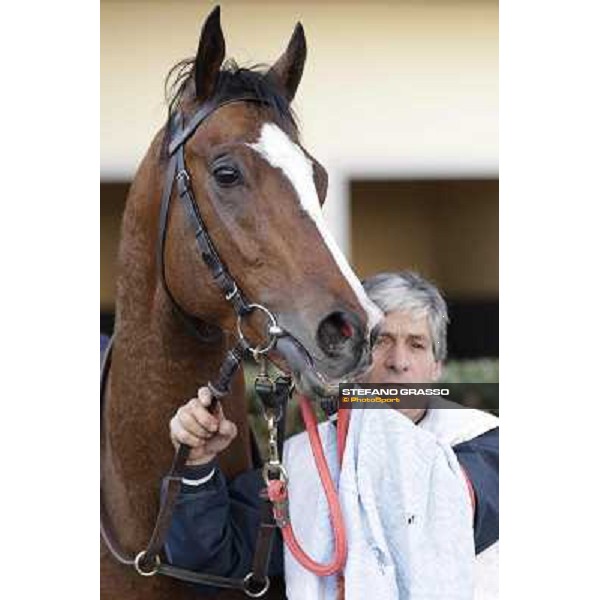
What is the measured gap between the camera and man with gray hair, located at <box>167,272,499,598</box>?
1.39 meters

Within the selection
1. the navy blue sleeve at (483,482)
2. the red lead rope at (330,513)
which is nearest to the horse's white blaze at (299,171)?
the red lead rope at (330,513)

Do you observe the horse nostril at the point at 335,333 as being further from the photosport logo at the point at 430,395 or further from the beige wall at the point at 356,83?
the beige wall at the point at 356,83

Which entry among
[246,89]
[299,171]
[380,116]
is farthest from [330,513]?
[380,116]

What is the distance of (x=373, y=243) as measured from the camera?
1.68 m

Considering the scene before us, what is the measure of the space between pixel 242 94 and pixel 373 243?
420 mm

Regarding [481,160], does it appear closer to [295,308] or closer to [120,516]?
[295,308]

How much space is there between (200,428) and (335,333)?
241 millimetres

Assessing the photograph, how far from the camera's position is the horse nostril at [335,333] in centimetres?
122

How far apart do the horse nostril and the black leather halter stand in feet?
0.41

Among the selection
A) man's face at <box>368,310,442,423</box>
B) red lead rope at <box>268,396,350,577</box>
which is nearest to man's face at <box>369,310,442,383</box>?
man's face at <box>368,310,442,423</box>

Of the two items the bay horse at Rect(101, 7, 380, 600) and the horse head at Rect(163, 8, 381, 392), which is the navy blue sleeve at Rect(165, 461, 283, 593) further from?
the horse head at Rect(163, 8, 381, 392)

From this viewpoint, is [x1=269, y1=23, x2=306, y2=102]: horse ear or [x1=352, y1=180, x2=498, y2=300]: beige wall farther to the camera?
[x1=352, y1=180, x2=498, y2=300]: beige wall

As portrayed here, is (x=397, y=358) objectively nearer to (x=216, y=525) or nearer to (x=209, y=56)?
(x=216, y=525)
